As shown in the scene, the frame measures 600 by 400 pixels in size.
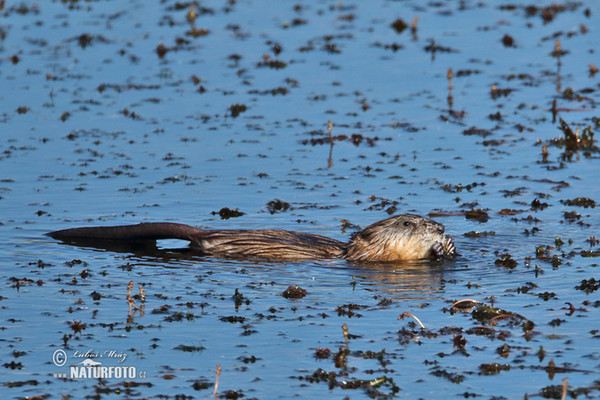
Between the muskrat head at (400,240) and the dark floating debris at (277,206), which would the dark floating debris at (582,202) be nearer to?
the muskrat head at (400,240)

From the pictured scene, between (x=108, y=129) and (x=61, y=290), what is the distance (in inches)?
280

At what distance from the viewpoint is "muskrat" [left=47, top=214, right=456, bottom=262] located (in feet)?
38.5

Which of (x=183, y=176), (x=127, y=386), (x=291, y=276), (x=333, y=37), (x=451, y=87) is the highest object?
(x=333, y=37)

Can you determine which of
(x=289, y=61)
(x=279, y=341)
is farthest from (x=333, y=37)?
(x=279, y=341)

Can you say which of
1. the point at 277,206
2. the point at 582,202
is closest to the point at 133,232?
the point at 277,206

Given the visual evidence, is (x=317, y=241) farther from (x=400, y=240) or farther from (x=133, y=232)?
(x=133, y=232)

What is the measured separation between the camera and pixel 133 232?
11961 mm

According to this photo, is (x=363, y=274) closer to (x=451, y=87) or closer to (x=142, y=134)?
(x=142, y=134)

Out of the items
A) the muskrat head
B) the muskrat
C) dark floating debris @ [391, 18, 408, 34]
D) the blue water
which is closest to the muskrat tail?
the muskrat

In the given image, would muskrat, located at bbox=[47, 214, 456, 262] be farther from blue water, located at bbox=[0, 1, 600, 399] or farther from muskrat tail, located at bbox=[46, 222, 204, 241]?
blue water, located at bbox=[0, 1, 600, 399]

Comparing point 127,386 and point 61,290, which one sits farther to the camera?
point 61,290

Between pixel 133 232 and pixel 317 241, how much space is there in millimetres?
2041

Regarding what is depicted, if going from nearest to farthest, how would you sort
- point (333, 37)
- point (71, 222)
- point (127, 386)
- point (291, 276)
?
point (127, 386), point (291, 276), point (71, 222), point (333, 37)

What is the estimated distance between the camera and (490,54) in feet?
70.2
